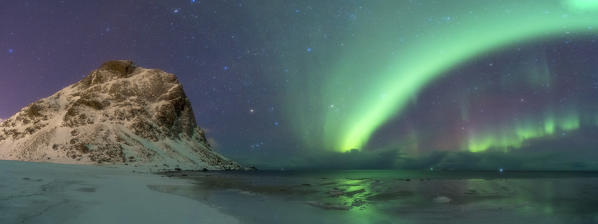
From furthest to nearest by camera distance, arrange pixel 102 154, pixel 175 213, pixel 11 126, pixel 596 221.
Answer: pixel 11 126 → pixel 102 154 → pixel 596 221 → pixel 175 213

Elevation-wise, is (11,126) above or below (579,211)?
above

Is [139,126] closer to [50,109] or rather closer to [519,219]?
[50,109]

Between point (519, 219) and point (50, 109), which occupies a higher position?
point (50, 109)

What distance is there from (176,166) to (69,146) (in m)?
45.7

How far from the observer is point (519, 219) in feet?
52.2

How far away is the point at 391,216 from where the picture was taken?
54.0ft

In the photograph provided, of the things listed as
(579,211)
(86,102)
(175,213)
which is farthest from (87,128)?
(579,211)

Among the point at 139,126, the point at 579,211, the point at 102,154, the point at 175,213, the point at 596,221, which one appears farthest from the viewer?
the point at 139,126

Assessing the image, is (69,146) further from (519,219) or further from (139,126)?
(519,219)

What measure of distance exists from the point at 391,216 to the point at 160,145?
182 m

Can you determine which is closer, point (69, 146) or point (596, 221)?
point (596, 221)


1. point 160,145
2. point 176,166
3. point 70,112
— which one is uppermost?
point 70,112

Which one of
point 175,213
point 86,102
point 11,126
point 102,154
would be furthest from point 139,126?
point 175,213

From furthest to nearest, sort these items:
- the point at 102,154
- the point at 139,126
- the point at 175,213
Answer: the point at 139,126
the point at 102,154
the point at 175,213
